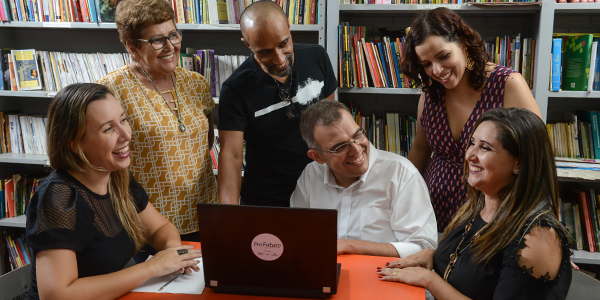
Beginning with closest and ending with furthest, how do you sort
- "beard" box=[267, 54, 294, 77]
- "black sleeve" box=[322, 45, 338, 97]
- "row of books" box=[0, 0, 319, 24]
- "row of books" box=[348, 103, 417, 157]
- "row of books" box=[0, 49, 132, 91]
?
"beard" box=[267, 54, 294, 77], "black sleeve" box=[322, 45, 338, 97], "row of books" box=[0, 0, 319, 24], "row of books" box=[348, 103, 417, 157], "row of books" box=[0, 49, 132, 91]

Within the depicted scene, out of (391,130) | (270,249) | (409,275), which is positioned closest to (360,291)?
(409,275)

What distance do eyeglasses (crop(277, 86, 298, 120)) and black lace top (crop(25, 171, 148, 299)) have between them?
84 cm

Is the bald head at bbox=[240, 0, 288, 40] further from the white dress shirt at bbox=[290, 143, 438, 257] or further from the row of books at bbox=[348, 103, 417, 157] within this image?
the row of books at bbox=[348, 103, 417, 157]

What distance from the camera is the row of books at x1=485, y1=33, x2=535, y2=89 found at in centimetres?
229

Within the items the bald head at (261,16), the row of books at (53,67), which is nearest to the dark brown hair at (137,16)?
the bald head at (261,16)

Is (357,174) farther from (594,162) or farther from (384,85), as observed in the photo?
(594,162)

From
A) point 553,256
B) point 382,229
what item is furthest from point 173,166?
point 553,256

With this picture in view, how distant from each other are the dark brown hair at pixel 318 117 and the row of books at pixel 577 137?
5.05ft

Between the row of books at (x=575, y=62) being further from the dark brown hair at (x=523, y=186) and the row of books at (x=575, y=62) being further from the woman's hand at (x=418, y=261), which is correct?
the woman's hand at (x=418, y=261)

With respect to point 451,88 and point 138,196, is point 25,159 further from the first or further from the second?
point 451,88

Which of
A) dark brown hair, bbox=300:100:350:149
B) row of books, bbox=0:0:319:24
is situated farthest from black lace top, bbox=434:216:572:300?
row of books, bbox=0:0:319:24

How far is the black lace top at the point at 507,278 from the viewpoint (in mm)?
1032

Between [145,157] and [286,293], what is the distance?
975mm

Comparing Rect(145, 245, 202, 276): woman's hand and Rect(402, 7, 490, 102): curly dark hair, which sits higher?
Rect(402, 7, 490, 102): curly dark hair
